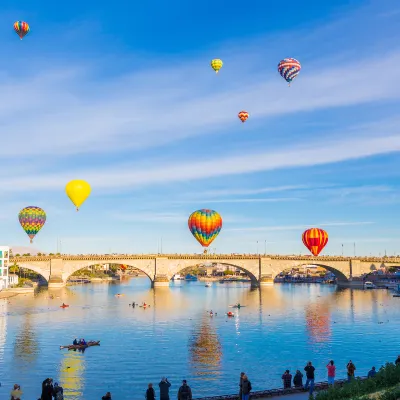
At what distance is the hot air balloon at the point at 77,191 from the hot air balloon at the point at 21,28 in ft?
108

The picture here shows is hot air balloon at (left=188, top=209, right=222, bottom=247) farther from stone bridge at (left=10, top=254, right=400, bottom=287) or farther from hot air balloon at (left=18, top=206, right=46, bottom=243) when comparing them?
hot air balloon at (left=18, top=206, right=46, bottom=243)

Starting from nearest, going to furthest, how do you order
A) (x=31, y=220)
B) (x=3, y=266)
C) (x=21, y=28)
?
1. (x=21, y=28)
2. (x=31, y=220)
3. (x=3, y=266)

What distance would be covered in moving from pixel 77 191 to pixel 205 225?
38.4 meters

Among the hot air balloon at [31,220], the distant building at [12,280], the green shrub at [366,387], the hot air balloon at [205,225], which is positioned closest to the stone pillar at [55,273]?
the distant building at [12,280]

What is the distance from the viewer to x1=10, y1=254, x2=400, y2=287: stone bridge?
160 m

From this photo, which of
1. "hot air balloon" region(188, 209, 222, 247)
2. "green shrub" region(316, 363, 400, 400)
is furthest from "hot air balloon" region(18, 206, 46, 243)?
"green shrub" region(316, 363, 400, 400)

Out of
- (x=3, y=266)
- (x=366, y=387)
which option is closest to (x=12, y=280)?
(x=3, y=266)

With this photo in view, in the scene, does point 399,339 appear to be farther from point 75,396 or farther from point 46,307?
point 46,307

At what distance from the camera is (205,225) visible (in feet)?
452

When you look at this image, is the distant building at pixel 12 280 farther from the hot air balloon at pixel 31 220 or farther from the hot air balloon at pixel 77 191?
the hot air balloon at pixel 77 191

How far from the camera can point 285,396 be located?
99.5ft

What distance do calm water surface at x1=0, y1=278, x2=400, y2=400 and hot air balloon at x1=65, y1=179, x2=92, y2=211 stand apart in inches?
894

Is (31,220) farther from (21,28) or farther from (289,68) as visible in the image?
(289,68)

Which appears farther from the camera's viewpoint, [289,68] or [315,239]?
[315,239]
